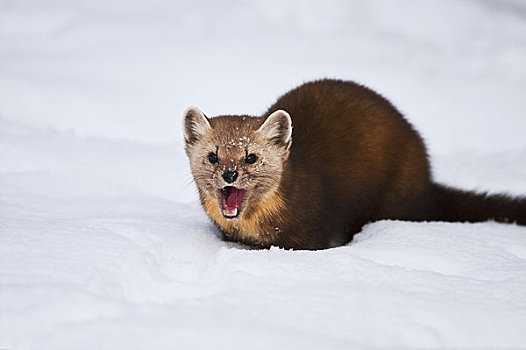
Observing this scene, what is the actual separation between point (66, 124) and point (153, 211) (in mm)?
2065

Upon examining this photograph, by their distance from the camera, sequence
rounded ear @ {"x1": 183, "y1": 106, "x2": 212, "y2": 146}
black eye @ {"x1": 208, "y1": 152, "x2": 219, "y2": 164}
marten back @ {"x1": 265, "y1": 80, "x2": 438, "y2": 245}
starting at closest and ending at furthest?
black eye @ {"x1": 208, "y1": 152, "x2": 219, "y2": 164}
rounded ear @ {"x1": 183, "y1": 106, "x2": 212, "y2": 146}
marten back @ {"x1": 265, "y1": 80, "x2": 438, "y2": 245}

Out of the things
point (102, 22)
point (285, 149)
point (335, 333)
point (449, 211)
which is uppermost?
point (102, 22)

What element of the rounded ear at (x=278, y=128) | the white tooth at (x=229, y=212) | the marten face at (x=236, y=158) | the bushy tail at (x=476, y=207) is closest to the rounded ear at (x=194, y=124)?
the marten face at (x=236, y=158)

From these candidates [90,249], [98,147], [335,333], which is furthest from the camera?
[98,147]

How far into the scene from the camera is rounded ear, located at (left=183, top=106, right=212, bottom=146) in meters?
3.30

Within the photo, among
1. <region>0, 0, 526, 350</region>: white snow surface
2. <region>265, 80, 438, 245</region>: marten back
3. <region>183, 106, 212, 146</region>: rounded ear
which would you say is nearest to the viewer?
<region>0, 0, 526, 350</region>: white snow surface

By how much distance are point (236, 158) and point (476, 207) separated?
165 centimetres

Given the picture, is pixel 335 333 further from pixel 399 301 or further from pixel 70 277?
pixel 70 277

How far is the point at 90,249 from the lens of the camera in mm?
2699

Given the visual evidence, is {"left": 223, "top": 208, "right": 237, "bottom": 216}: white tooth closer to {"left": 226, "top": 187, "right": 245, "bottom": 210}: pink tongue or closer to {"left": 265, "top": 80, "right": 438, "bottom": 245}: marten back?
{"left": 226, "top": 187, "right": 245, "bottom": 210}: pink tongue

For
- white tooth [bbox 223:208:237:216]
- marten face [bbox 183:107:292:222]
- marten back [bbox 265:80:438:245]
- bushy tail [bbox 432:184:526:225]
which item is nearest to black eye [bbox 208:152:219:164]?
marten face [bbox 183:107:292:222]

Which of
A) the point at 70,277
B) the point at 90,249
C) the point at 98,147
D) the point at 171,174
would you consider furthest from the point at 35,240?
the point at 98,147

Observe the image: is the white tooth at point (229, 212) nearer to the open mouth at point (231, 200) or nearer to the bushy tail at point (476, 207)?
the open mouth at point (231, 200)

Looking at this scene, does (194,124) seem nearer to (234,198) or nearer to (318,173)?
(234,198)
